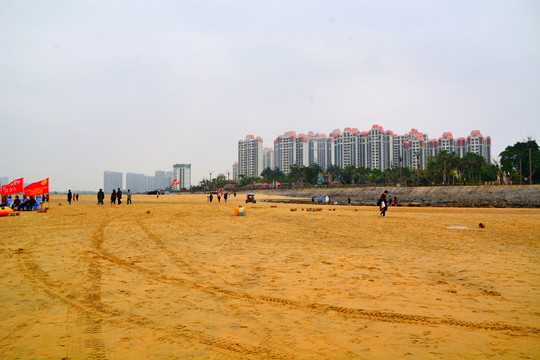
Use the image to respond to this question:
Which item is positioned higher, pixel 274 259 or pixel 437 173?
pixel 437 173

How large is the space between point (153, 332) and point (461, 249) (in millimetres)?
9949

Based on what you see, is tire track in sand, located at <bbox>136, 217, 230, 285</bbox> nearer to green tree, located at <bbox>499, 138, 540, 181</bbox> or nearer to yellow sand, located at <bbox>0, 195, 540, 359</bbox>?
yellow sand, located at <bbox>0, 195, 540, 359</bbox>

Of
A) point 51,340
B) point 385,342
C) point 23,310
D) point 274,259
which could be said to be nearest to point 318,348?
point 385,342

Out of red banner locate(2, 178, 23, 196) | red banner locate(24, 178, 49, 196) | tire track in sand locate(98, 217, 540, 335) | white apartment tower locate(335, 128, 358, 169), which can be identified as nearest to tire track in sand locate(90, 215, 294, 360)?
tire track in sand locate(98, 217, 540, 335)

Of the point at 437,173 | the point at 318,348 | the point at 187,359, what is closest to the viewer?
the point at 187,359

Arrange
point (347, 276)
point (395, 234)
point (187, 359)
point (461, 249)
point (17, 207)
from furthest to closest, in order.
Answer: point (17, 207)
point (395, 234)
point (461, 249)
point (347, 276)
point (187, 359)

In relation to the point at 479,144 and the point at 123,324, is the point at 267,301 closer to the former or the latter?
the point at 123,324

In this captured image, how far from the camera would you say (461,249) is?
10.4 meters

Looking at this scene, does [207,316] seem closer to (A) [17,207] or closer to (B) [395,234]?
(B) [395,234]

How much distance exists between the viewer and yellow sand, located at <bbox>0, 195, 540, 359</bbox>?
377cm

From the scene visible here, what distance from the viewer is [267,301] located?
544 cm

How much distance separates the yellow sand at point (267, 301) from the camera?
12.4ft

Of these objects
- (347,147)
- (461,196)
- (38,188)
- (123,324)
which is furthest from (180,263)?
(347,147)

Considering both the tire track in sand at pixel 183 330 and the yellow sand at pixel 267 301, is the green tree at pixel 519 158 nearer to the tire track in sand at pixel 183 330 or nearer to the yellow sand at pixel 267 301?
the yellow sand at pixel 267 301
